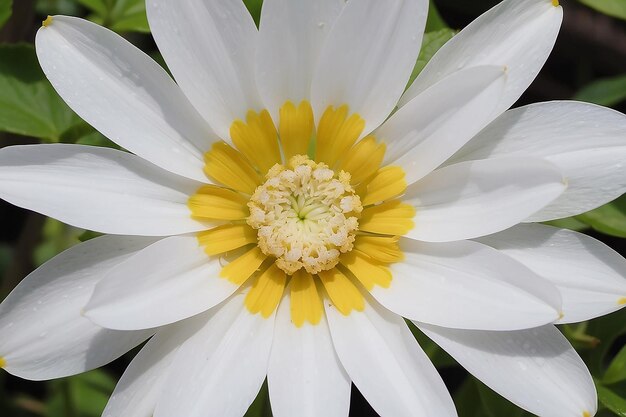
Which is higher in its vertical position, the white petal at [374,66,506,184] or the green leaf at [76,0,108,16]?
the green leaf at [76,0,108,16]

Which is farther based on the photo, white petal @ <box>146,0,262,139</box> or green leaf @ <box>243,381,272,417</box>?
Result: green leaf @ <box>243,381,272,417</box>

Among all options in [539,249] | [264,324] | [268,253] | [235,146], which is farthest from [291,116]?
[539,249]

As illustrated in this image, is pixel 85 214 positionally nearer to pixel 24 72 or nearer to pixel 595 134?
pixel 24 72

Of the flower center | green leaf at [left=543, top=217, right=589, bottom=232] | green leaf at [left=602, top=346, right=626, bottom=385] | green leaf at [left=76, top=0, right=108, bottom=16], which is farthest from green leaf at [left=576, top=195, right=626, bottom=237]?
green leaf at [left=76, top=0, right=108, bottom=16]

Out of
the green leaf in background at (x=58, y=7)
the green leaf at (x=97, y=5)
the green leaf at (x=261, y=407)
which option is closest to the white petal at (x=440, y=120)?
the green leaf at (x=261, y=407)

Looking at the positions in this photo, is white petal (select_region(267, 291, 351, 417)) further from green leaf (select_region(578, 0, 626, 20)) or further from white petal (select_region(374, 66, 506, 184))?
green leaf (select_region(578, 0, 626, 20))

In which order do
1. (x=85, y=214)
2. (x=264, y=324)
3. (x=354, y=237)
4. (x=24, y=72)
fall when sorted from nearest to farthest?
(x=85, y=214), (x=264, y=324), (x=354, y=237), (x=24, y=72)

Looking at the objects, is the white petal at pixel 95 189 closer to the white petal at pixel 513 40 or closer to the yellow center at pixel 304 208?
the yellow center at pixel 304 208
